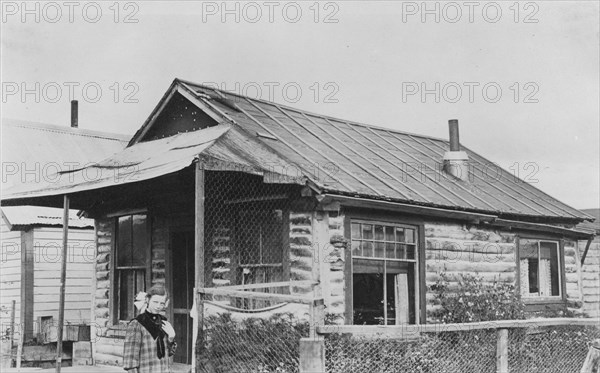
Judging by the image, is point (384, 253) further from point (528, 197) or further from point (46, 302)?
point (46, 302)

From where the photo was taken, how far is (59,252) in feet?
59.0

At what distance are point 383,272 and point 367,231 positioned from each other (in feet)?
2.56

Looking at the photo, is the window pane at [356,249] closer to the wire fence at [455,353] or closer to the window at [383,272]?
the window at [383,272]

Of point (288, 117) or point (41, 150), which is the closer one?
point (288, 117)

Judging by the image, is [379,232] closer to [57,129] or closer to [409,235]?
[409,235]

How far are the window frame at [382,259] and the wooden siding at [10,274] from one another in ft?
31.5

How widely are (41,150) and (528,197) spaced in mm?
12718

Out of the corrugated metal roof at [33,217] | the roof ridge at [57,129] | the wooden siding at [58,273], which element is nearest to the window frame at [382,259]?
the wooden siding at [58,273]

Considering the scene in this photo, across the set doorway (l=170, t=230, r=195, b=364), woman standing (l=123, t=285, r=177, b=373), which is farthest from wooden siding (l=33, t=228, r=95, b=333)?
woman standing (l=123, t=285, r=177, b=373)

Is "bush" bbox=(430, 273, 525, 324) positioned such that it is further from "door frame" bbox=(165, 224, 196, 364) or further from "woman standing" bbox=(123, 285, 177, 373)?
"woman standing" bbox=(123, 285, 177, 373)

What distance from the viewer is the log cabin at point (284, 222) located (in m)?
10.9

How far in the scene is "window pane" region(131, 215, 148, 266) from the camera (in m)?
13.6

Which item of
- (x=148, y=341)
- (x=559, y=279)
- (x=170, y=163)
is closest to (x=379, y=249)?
(x=170, y=163)

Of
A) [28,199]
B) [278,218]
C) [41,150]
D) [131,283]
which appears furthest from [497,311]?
[41,150]
